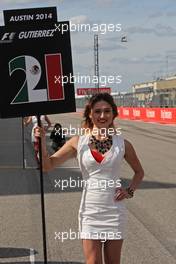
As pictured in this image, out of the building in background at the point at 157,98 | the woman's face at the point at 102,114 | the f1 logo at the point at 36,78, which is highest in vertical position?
the f1 logo at the point at 36,78

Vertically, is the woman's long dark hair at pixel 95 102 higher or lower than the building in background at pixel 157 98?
higher

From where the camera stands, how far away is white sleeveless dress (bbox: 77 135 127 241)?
3907 millimetres

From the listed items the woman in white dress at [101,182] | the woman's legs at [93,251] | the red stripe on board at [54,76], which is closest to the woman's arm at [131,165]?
the woman in white dress at [101,182]

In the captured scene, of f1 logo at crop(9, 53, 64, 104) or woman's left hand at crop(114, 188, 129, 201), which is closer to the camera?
woman's left hand at crop(114, 188, 129, 201)

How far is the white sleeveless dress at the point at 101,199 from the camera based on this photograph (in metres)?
3.91

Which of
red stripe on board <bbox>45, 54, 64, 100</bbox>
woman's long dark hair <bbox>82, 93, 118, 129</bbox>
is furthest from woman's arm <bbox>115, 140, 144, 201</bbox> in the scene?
red stripe on board <bbox>45, 54, 64, 100</bbox>

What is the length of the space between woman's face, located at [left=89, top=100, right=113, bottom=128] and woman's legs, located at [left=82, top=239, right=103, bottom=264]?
0.83m

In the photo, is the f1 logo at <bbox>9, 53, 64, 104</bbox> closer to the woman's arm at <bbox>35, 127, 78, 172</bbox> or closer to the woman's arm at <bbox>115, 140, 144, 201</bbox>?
the woman's arm at <bbox>35, 127, 78, 172</bbox>

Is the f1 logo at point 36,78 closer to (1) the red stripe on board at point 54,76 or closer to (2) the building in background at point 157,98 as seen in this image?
(1) the red stripe on board at point 54,76

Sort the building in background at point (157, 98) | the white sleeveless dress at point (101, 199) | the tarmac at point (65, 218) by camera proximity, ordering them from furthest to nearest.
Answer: the building in background at point (157, 98)
the tarmac at point (65, 218)
the white sleeveless dress at point (101, 199)

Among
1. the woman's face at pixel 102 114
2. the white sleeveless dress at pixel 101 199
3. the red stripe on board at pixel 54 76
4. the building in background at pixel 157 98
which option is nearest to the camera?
the white sleeveless dress at pixel 101 199

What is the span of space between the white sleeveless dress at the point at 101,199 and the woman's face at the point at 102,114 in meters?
0.18

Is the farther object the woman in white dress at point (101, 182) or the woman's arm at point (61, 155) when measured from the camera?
the woman's arm at point (61, 155)

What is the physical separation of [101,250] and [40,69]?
5.62 feet
